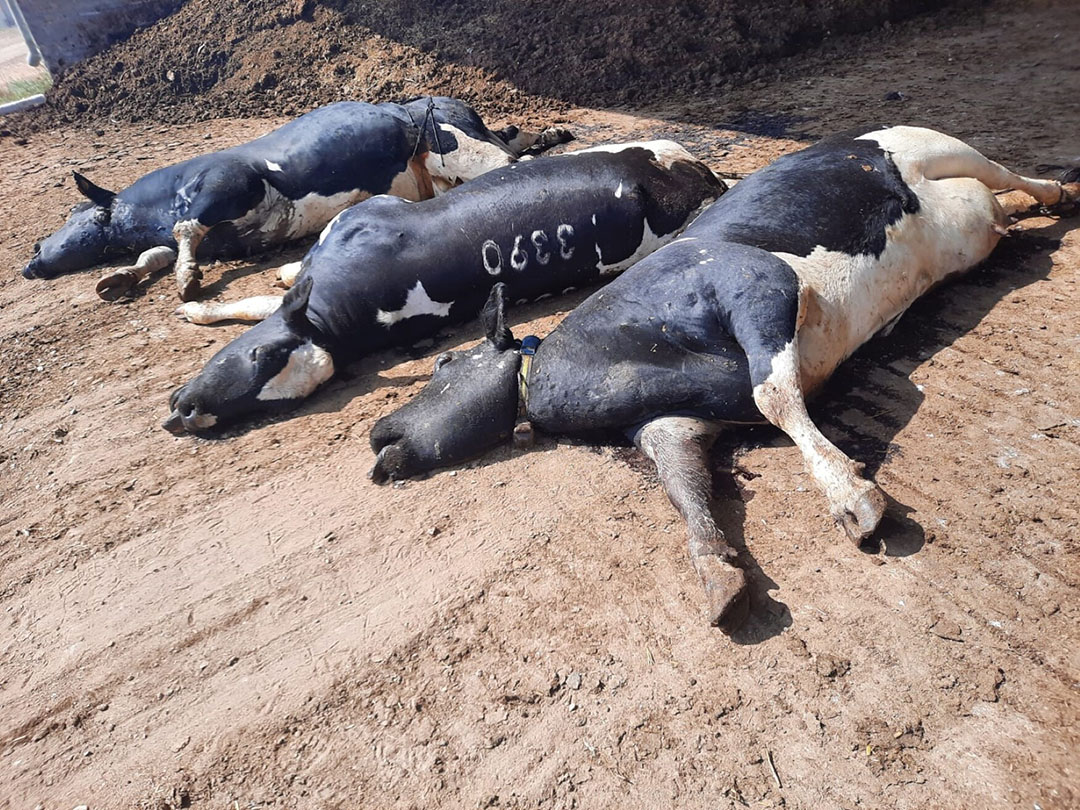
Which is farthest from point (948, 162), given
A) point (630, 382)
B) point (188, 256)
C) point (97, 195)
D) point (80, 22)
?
point (80, 22)

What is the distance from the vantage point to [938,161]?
146 inches

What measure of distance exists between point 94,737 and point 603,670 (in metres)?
1.66

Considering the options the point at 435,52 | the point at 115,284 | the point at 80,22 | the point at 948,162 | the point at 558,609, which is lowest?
the point at 558,609

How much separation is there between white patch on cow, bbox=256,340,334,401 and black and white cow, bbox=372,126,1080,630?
0.85 meters

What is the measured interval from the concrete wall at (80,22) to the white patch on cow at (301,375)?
8.99m

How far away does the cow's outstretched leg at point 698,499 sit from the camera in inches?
92.6

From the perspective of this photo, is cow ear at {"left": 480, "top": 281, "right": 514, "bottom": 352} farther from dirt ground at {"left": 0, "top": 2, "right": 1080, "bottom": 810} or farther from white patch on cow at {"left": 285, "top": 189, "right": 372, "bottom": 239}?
white patch on cow at {"left": 285, "top": 189, "right": 372, "bottom": 239}

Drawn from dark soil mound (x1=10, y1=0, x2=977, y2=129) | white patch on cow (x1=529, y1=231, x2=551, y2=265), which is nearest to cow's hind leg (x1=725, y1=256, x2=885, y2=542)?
white patch on cow (x1=529, y1=231, x2=551, y2=265)

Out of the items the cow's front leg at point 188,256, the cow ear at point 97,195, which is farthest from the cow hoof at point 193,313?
the cow ear at point 97,195

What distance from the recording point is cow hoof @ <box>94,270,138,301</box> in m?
5.27

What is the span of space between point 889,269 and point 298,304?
283cm

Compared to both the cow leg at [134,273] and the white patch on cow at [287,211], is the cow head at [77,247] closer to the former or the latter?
the cow leg at [134,273]

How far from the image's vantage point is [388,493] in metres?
3.26

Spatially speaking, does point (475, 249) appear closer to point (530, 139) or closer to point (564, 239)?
point (564, 239)
